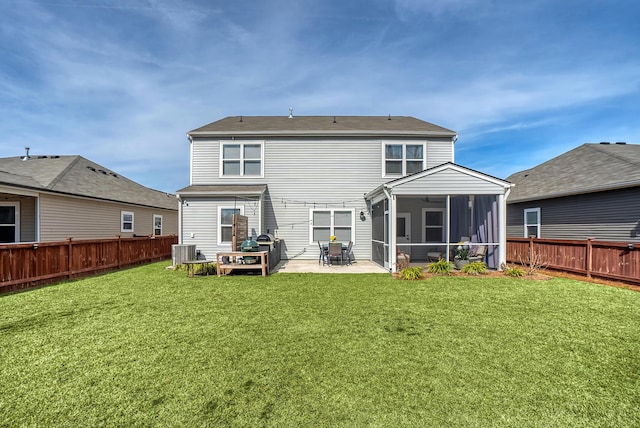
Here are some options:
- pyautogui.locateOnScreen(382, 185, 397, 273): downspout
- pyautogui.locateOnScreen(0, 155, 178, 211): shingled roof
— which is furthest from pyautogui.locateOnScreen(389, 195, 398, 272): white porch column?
pyautogui.locateOnScreen(0, 155, 178, 211): shingled roof

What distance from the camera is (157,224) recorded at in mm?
18469

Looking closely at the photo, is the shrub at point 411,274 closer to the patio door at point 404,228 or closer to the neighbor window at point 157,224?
the patio door at point 404,228

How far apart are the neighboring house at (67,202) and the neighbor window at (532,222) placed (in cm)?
1982

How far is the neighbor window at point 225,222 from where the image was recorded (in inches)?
474

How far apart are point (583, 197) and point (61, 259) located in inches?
710

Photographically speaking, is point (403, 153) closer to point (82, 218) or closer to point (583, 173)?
point (583, 173)

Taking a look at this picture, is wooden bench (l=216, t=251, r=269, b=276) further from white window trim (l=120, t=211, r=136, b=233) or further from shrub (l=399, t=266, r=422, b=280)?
white window trim (l=120, t=211, r=136, b=233)

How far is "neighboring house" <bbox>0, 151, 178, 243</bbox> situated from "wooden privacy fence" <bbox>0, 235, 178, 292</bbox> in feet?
8.75

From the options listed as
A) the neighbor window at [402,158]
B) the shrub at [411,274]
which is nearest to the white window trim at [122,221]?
the neighbor window at [402,158]

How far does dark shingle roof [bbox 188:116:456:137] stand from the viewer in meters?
13.2

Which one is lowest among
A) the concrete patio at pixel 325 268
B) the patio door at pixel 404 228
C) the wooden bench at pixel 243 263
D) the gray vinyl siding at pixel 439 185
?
the concrete patio at pixel 325 268

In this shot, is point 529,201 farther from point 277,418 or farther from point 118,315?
point 118,315

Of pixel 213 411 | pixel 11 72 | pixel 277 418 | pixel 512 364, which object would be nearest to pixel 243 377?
pixel 213 411

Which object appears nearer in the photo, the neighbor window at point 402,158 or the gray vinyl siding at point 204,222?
the gray vinyl siding at point 204,222
